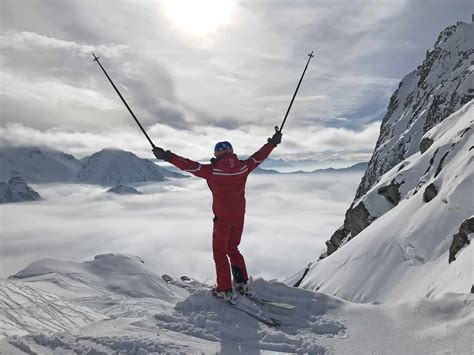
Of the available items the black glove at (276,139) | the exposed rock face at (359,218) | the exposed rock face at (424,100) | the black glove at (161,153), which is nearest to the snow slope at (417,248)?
the black glove at (276,139)

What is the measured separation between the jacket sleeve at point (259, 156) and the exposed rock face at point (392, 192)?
27185mm

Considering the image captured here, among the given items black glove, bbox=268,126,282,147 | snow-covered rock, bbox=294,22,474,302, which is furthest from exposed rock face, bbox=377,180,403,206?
black glove, bbox=268,126,282,147

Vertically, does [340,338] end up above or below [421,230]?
below

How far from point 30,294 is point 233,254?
25.9 meters

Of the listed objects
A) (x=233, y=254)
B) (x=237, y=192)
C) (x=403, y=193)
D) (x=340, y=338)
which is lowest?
(x=340, y=338)

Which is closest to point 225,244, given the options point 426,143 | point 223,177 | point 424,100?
point 223,177

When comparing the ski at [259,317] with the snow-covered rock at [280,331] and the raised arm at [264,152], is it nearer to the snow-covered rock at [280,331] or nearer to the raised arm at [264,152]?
the snow-covered rock at [280,331]

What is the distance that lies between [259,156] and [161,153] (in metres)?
2.25

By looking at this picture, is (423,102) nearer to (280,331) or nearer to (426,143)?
(426,143)

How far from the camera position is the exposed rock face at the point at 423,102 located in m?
66.1

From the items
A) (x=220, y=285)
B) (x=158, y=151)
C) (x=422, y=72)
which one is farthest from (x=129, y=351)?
(x=422, y=72)

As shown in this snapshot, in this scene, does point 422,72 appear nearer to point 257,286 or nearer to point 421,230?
point 421,230

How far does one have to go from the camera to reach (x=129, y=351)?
541 cm

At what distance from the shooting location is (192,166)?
7715 mm
